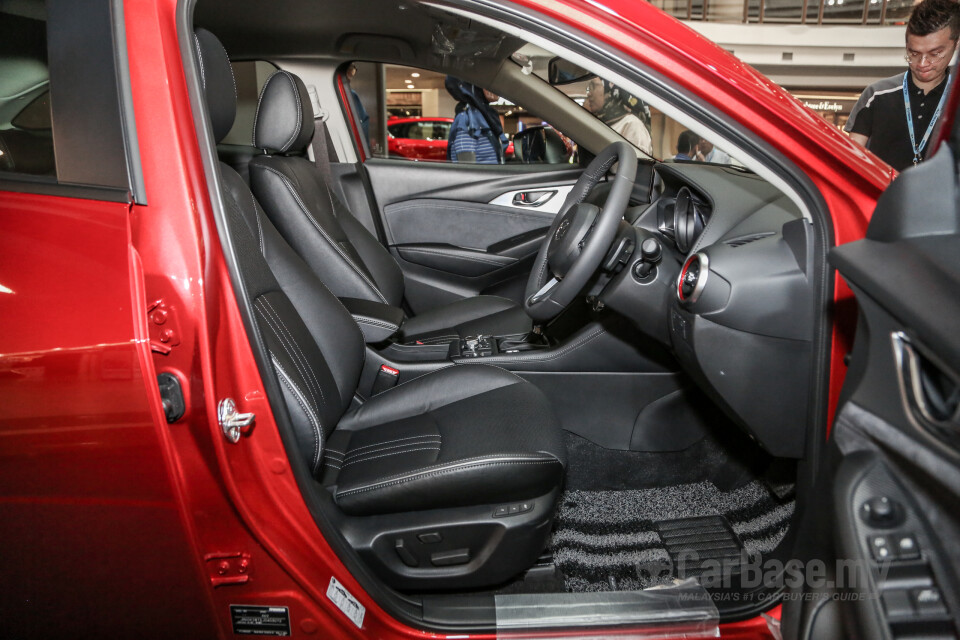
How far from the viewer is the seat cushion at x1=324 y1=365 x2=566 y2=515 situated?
1.35 m

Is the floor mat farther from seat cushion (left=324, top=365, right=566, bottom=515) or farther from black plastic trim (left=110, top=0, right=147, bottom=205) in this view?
black plastic trim (left=110, top=0, right=147, bottom=205)

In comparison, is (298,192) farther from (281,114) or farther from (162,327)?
(162,327)

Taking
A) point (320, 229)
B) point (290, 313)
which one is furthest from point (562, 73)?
point (290, 313)

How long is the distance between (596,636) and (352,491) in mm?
550

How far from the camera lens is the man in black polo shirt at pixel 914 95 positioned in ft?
7.23

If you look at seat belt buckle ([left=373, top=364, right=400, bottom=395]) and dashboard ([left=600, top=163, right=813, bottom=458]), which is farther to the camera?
seat belt buckle ([left=373, top=364, right=400, bottom=395])

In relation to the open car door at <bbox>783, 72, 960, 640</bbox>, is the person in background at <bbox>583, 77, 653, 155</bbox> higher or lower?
higher

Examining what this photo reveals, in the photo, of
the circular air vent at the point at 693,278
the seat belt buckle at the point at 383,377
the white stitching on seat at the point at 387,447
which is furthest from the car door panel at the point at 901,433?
the seat belt buckle at the point at 383,377

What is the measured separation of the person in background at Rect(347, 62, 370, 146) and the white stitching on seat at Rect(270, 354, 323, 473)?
2.24 m

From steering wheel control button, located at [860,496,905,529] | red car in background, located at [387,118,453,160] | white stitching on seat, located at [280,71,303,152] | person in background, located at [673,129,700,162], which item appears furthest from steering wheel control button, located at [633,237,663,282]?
red car in background, located at [387,118,453,160]

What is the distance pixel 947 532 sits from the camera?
708 millimetres

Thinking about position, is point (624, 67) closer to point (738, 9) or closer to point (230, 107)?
point (230, 107)

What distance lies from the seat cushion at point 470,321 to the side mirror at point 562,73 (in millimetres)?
839

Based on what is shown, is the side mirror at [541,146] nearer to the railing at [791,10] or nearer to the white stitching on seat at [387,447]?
the white stitching on seat at [387,447]
